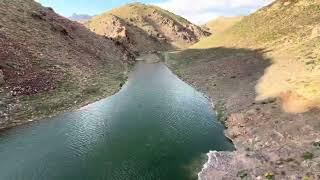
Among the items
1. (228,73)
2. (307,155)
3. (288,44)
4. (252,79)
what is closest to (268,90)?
(252,79)

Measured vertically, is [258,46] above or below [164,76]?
above

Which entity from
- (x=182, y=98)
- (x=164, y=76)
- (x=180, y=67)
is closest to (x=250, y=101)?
(x=182, y=98)

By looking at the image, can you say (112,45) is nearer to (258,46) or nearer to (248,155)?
(258,46)

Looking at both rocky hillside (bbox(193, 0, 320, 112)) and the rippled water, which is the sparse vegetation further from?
rocky hillside (bbox(193, 0, 320, 112))

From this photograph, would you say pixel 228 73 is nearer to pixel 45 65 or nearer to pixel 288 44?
pixel 288 44

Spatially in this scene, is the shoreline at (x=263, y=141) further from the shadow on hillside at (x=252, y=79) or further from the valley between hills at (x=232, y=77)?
the shadow on hillside at (x=252, y=79)

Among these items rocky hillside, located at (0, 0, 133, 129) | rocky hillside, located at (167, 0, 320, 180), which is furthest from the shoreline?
rocky hillside, located at (0, 0, 133, 129)
